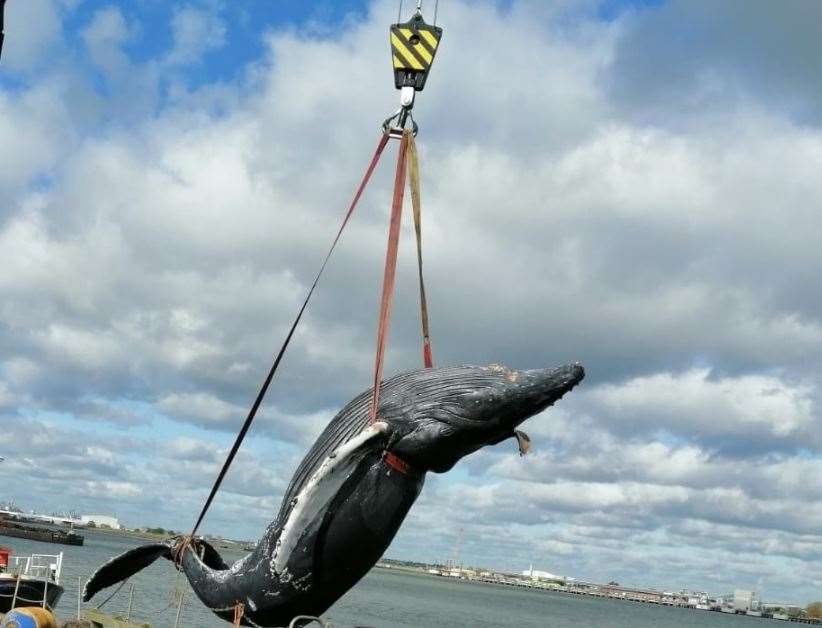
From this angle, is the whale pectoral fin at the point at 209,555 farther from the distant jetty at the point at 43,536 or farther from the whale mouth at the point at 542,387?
the distant jetty at the point at 43,536

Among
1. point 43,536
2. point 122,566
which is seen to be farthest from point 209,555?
point 43,536

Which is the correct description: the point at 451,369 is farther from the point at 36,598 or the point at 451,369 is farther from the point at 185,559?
the point at 36,598

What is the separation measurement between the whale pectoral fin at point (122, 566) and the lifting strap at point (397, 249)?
98.6 inches

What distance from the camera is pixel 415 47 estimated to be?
7.65 metres

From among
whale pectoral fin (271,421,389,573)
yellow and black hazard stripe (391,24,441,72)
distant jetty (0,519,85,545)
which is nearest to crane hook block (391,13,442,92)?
yellow and black hazard stripe (391,24,441,72)

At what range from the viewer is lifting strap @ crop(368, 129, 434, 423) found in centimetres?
675

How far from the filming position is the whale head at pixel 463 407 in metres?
6.63

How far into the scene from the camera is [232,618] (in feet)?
24.9

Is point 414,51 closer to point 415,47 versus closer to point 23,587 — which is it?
point 415,47

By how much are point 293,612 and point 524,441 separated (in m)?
2.14

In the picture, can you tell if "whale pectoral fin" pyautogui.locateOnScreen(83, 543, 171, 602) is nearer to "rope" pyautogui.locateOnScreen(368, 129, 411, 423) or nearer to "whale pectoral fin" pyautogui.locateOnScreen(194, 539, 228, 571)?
"whale pectoral fin" pyautogui.locateOnScreen(194, 539, 228, 571)

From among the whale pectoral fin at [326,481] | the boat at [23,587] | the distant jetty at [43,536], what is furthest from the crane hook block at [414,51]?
the distant jetty at [43,536]

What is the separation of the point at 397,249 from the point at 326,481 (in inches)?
65.8

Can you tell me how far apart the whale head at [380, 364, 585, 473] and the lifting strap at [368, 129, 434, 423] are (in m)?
0.23
